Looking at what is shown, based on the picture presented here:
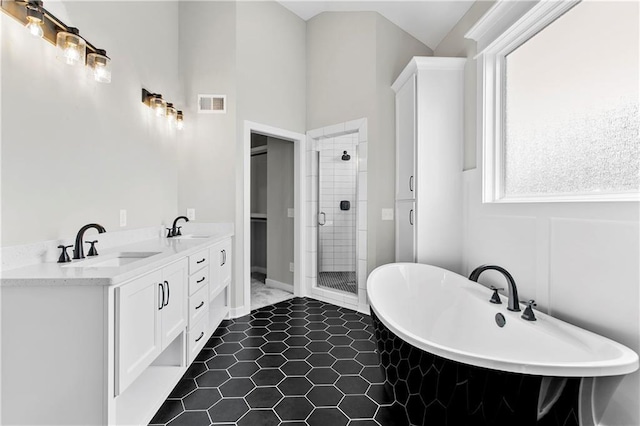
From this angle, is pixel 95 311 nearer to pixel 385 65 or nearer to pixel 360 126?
pixel 360 126

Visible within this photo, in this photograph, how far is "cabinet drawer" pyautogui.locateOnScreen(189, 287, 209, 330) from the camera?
2.19 m

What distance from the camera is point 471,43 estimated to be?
8.88 feet

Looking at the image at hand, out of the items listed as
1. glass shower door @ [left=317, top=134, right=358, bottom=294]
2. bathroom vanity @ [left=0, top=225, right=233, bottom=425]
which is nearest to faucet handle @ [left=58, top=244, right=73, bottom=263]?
bathroom vanity @ [left=0, top=225, right=233, bottom=425]

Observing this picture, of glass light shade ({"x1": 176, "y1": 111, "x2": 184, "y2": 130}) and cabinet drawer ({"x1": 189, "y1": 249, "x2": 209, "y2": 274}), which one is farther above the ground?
glass light shade ({"x1": 176, "y1": 111, "x2": 184, "y2": 130})

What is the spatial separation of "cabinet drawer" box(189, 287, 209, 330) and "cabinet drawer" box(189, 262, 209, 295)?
4cm

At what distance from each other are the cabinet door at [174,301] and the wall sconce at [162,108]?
1.50 metres

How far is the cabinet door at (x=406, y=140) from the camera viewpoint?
291 cm

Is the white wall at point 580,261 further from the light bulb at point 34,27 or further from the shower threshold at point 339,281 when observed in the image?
the light bulb at point 34,27

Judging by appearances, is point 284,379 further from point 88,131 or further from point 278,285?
point 278,285

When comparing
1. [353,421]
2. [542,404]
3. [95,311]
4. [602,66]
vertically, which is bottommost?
[353,421]

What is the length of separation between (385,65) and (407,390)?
3.12 metres

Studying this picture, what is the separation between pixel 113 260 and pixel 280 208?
2.43m

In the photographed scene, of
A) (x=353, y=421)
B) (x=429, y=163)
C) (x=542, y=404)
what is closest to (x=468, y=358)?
(x=542, y=404)

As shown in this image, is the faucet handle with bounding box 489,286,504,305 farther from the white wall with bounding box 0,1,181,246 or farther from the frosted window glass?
the white wall with bounding box 0,1,181,246
